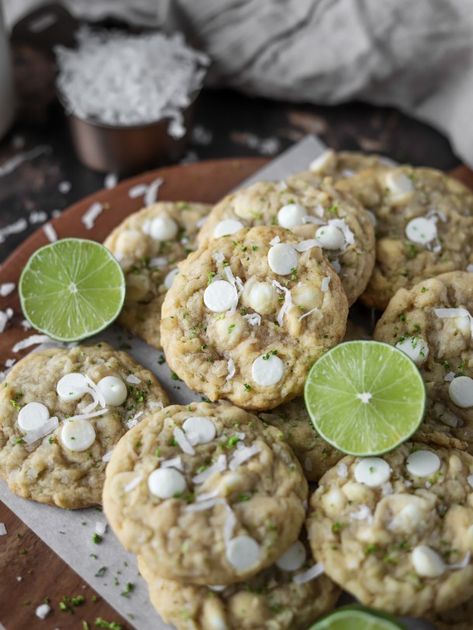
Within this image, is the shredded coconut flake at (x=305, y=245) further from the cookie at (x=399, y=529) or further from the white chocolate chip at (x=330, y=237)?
the cookie at (x=399, y=529)

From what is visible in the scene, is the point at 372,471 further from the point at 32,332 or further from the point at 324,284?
the point at 32,332

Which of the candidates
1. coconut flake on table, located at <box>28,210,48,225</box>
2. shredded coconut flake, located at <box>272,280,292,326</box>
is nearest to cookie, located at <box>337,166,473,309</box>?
shredded coconut flake, located at <box>272,280,292,326</box>

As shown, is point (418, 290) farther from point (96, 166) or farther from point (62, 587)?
point (96, 166)

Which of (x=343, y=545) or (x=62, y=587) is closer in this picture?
(x=343, y=545)

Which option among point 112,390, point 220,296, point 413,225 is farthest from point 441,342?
point 112,390

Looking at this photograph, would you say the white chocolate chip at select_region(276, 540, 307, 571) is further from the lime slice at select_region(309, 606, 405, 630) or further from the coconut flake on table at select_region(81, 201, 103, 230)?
the coconut flake on table at select_region(81, 201, 103, 230)

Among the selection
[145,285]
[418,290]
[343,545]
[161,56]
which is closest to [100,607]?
[343,545]
